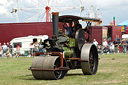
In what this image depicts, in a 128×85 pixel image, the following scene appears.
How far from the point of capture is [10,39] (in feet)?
117

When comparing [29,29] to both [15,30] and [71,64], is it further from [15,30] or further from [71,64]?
Answer: [71,64]

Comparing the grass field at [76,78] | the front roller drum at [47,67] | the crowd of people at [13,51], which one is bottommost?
the crowd of people at [13,51]

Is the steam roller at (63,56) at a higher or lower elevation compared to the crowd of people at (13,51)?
higher

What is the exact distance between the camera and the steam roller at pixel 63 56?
473 inches

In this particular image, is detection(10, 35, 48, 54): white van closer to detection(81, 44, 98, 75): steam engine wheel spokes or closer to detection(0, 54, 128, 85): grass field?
detection(0, 54, 128, 85): grass field

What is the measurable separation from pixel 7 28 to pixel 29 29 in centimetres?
204

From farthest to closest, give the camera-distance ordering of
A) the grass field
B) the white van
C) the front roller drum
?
the white van
the front roller drum
the grass field

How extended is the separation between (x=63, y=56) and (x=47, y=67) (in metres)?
0.97

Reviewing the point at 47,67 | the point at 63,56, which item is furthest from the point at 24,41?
the point at 47,67

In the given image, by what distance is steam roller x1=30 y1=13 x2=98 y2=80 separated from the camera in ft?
39.4

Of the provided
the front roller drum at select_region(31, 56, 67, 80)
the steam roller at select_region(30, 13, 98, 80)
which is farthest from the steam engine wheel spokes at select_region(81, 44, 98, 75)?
the front roller drum at select_region(31, 56, 67, 80)

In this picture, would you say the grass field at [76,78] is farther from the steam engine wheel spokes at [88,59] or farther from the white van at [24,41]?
the white van at [24,41]

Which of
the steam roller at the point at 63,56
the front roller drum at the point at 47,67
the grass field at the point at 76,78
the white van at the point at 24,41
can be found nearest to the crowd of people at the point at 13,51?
the white van at the point at 24,41

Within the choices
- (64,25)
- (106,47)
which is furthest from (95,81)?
(106,47)
